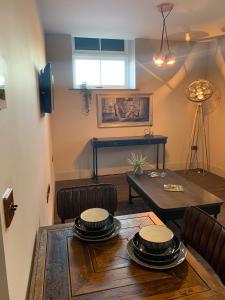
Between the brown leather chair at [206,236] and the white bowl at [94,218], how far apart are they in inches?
19.8

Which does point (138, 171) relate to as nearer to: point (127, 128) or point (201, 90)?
point (127, 128)

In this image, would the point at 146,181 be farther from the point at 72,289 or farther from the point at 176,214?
the point at 72,289

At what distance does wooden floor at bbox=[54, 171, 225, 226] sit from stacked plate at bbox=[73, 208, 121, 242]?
1836 millimetres

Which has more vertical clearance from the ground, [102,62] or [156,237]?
[102,62]

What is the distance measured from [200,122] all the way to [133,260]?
15.0 ft

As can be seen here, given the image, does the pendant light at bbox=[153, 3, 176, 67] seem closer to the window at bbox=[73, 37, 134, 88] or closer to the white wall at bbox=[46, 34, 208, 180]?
the white wall at bbox=[46, 34, 208, 180]

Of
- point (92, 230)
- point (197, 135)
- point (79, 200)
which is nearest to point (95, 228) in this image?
point (92, 230)

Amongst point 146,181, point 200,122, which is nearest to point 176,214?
point 146,181

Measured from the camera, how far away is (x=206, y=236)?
1.25 m

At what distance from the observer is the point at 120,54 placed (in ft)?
15.7

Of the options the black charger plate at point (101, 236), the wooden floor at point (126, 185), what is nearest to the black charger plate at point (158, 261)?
the black charger plate at point (101, 236)

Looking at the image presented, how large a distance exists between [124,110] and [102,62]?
1.04 m

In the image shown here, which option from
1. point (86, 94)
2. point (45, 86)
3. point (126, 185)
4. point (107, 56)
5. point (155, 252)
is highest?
point (107, 56)

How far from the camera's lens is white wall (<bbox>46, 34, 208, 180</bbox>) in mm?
4363
